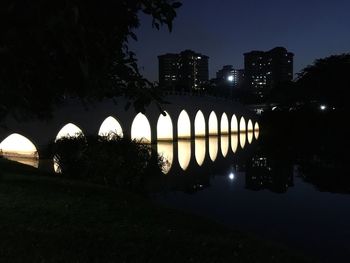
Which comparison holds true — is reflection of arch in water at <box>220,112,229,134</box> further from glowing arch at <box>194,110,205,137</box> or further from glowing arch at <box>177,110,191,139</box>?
glowing arch at <box>177,110,191,139</box>

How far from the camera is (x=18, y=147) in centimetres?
2555

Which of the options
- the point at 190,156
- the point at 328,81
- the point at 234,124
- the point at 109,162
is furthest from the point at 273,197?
the point at 328,81

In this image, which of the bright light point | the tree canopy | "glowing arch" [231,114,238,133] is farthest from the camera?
"glowing arch" [231,114,238,133]

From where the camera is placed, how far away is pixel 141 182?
1516 centimetres

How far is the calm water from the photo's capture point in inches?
405

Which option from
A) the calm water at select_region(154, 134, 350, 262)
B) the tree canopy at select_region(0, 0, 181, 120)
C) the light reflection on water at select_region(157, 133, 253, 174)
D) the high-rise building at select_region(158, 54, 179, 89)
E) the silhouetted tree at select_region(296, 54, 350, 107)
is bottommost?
the calm water at select_region(154, 134, 350, 262)

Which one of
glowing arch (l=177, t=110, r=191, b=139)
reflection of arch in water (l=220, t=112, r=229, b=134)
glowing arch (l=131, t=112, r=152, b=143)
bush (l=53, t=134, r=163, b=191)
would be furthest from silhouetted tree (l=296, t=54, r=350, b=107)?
bush (l=53, t=134, r=163, b=191)

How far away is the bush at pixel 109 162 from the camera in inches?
564

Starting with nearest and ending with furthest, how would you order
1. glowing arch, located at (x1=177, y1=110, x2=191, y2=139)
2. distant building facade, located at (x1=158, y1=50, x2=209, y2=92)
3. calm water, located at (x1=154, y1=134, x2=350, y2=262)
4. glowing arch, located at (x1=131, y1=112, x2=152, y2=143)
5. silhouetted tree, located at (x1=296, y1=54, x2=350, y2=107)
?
calm water, located at (x1=154, y1=134, x2=350, y2=262) < glowing arch, located at (x1=131, y1=112, x2=152, y2=143) < glowing arch, located at (x1=177, y1=110, x2=191, y2=139) < silhouetted tree, located at (x1=296, y1=54, x2=350, y2=107) < distant building facade, located at (x1=158, y1=50, x2=209, y2=92)

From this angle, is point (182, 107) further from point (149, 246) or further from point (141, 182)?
point (149, 246)

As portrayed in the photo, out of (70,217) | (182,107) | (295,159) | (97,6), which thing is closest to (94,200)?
(70,217)

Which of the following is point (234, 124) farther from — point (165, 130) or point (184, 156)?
point (184, 156)

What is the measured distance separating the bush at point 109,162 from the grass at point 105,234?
15.2 feet

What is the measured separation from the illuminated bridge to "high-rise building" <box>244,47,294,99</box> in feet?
326
